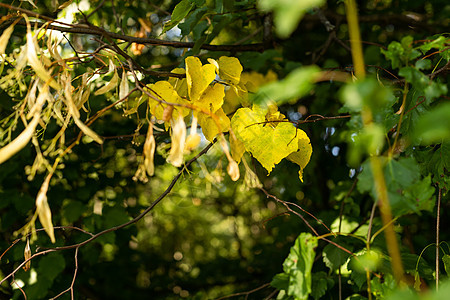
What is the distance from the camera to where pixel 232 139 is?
79 centimetres

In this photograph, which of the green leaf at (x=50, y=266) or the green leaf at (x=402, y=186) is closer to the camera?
the green leaf at (x=402, y=186)

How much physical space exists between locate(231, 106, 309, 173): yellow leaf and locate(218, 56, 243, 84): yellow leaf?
109 mm

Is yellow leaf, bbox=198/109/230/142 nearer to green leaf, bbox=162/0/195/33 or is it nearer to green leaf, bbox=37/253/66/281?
green leaf, bbox=162/0/195/33

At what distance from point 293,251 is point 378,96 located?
0.33m

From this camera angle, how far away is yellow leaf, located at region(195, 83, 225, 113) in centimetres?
81

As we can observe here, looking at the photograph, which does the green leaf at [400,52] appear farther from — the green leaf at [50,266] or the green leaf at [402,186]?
the green leaf at [50,266]

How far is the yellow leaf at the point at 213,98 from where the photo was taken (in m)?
0.81

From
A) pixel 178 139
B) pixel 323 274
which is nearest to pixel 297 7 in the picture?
pixel 178 139

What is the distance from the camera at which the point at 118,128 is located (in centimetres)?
161

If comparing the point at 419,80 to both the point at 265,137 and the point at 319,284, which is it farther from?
the point at 319,284

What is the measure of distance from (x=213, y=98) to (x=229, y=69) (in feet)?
0.37

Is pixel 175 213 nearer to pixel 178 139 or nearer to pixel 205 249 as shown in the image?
pixel 205 249

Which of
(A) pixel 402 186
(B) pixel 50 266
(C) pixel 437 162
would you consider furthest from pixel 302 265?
(B) pixel 50 266

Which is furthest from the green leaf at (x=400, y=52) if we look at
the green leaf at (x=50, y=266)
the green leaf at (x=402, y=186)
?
the green leaf at (x=50, y=266)
